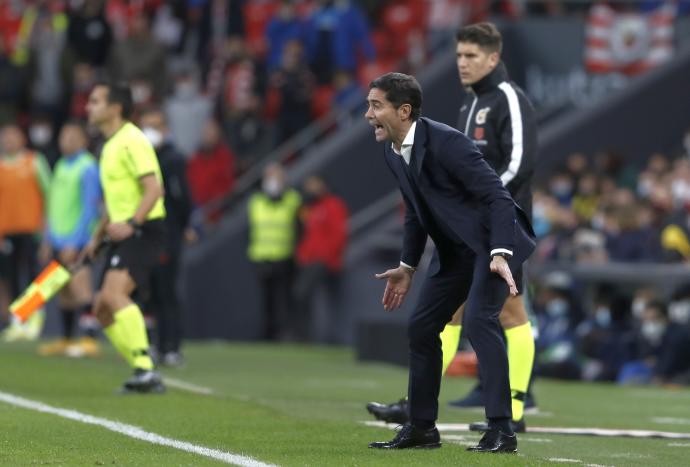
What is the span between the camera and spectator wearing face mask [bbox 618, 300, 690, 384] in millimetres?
15844

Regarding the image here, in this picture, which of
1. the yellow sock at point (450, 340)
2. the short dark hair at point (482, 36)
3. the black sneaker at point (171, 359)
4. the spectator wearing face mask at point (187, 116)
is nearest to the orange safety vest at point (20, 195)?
the black sneaker at point (171, 359)

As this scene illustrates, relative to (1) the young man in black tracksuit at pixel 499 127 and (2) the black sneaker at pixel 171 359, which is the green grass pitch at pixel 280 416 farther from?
(1) the young man in black tracksuit at pixel 499 127

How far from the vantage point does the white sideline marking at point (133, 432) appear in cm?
834

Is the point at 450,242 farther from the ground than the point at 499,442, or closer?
farther from the ground

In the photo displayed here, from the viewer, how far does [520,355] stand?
10445mm

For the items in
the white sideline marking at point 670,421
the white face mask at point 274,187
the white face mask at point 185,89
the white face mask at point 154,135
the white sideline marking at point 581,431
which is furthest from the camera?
the white face mask at point 185,89

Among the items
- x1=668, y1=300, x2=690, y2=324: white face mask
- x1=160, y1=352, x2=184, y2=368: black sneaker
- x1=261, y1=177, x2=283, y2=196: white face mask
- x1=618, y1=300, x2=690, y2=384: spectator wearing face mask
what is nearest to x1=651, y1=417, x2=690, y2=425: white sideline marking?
x1=618, y1=300, x2=690, y2=384: spectator wearing face mask

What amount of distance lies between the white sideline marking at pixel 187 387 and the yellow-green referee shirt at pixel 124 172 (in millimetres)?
1430

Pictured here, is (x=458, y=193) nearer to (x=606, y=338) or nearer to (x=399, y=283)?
(x=399, y=283)

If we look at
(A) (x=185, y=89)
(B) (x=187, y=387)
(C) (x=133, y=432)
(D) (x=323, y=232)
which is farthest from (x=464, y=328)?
(A) (x=185, y=89)

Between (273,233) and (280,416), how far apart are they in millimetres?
10474

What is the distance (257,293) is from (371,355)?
4567 millimetres

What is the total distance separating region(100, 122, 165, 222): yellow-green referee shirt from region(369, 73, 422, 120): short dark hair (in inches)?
153

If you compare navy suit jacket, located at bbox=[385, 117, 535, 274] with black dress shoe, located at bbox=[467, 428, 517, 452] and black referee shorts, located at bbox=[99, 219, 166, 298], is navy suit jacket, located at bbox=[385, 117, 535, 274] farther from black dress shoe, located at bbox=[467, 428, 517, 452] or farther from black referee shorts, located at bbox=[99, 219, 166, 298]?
black referee shorts, located at bbox=[99, 219, 166, 298]
